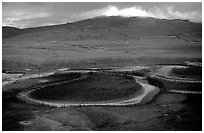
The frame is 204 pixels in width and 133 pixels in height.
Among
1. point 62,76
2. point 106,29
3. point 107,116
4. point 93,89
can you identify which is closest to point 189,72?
point 93,89

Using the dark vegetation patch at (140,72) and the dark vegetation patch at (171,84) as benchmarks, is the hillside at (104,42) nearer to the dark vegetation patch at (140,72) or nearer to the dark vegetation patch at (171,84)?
the dark vegetation patch at (140,72)

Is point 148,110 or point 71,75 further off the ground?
point 71,75

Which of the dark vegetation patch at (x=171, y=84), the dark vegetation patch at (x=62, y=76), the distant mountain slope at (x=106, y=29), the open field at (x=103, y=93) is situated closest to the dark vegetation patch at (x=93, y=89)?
the open field at (x=103, y=93)

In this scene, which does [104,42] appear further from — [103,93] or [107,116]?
[107,116]

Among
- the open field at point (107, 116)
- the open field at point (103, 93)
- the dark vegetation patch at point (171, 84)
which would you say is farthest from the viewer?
the dark vegetation patch at point (171, 84)

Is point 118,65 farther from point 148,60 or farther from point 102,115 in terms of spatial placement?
point 102,115

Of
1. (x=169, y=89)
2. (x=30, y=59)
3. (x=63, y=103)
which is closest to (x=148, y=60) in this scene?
(x=169, y=89)

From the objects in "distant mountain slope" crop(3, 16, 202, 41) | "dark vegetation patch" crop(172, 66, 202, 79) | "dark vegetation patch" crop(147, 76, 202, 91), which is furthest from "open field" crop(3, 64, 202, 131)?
"distant mountain slope" crop(3, 16, 202, 41)
